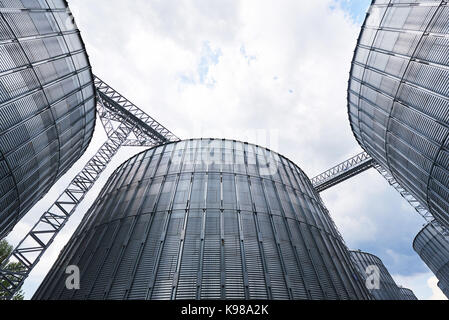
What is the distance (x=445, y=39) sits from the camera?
1099 centimetres

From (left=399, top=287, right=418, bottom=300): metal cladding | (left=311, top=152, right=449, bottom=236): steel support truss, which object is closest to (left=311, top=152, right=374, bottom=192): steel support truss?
(left=311, top=152, right=449, bottom=236): steel support truss

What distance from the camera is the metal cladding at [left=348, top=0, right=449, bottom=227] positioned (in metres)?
11.5

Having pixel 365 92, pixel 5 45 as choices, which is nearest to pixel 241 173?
pixel 365 92

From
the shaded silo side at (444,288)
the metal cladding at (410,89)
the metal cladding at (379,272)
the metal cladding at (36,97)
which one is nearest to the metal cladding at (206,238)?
the metal cladding at (36,97)


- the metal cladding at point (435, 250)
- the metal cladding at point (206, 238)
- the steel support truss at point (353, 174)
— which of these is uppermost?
the steel support truss at point (353, 174)

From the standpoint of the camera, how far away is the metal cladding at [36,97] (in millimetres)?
10883

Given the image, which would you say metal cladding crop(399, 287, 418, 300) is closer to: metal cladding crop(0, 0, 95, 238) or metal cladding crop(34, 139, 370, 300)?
metal cladding crop(34, 139, 370, 300)

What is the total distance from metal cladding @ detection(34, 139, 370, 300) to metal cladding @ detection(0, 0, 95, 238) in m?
A: 4.57

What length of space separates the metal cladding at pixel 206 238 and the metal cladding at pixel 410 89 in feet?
21.3

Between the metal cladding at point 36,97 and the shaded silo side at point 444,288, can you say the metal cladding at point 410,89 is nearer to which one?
the metal cladding at point 36,97

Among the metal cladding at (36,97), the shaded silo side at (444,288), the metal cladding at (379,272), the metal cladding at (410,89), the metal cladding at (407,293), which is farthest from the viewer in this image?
the metal cladding at (407,293)

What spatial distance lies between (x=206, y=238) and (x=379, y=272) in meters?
44.6

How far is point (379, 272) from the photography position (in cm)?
4431

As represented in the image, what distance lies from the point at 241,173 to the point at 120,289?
1048 centimetres
